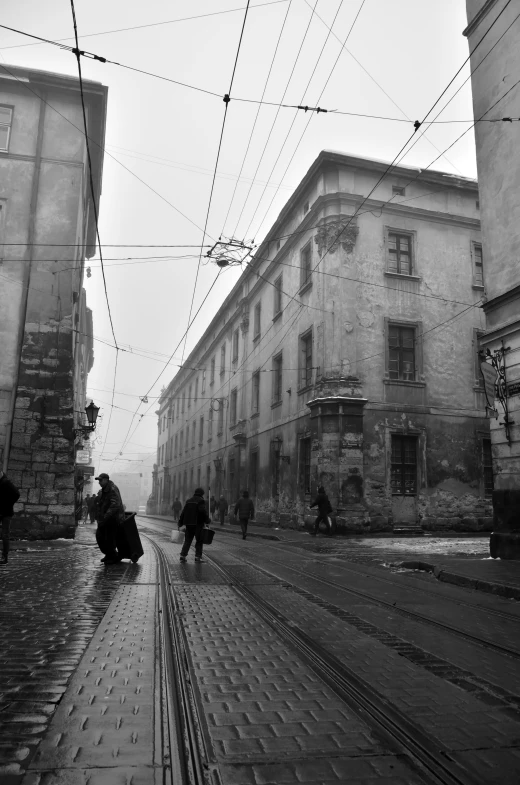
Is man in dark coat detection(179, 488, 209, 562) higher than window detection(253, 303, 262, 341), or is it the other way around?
window detection(253, 303, 262, 341)

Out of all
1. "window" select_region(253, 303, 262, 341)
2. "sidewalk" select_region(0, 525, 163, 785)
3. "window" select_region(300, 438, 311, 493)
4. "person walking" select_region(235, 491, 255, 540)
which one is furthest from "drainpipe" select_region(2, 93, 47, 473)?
"window" select_region(253, 303, 262, 341)

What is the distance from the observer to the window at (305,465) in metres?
22.8

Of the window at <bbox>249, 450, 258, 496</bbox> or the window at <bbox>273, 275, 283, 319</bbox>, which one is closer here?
the window at <bbox>273, 275, 283, 319</bbox>

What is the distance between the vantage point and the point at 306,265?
24344 millimetres

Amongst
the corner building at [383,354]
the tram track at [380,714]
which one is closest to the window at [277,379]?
the corner building at [383,354]

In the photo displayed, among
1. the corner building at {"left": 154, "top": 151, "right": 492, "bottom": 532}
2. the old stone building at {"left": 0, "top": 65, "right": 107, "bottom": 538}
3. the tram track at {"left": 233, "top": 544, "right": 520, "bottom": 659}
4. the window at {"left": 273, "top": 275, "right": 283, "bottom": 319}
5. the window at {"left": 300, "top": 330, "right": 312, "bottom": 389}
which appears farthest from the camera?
the window at {"left": 273, "top": 275, "right": 283, "bottom": 319}

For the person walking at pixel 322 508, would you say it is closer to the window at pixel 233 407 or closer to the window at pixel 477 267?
the window at pixel 477 267

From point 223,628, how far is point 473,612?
2.93 m

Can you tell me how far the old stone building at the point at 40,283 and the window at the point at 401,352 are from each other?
11.1 metres

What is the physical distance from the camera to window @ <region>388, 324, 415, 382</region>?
73.1ft

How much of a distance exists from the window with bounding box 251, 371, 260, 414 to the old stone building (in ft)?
44.1

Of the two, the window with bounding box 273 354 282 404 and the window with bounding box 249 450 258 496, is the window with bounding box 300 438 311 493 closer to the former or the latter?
the window with bounding box 273 354 282 404

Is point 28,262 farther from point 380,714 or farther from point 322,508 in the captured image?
point 380,714

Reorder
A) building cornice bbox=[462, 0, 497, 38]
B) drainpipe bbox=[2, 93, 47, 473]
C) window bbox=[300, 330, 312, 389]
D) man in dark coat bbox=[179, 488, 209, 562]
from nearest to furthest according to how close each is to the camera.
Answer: man in dark coat bbox=[179, 488, 209, 562], building cornice bbox=[462, 0, 497, 38], drainpipe bbox=[2, 93, 47, 473], window bbox=[300, 330, 312, 389]
